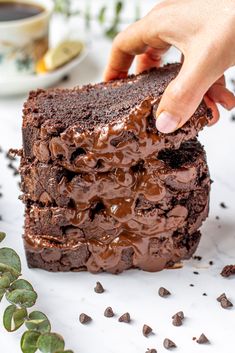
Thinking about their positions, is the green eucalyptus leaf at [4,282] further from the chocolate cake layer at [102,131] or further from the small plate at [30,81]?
the small plate at [30,81]

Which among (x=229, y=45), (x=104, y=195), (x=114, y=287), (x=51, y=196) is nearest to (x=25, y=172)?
(x=51, y=196)

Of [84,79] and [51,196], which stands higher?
[51,196]

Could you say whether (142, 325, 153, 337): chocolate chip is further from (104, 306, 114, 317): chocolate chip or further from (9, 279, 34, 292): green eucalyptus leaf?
(9, 279, 34, 292): green eucalyptus leaf

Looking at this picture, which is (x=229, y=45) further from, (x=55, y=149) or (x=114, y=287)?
(x=114, y=287)

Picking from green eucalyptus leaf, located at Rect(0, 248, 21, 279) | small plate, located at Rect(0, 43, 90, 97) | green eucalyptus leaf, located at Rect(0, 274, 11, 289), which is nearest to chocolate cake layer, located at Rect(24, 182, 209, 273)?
green eucalyptus leaf, located at Rect(0, 248, 21, 279)

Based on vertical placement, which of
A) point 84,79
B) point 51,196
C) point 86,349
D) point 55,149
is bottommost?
point 84,79

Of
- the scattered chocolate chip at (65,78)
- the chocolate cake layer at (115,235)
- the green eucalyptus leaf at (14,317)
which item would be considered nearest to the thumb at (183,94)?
the chocolate cake layer at (115,235)
